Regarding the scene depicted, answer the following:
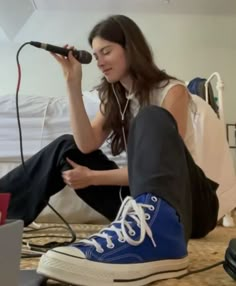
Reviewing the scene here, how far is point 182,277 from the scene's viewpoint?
0.68 m

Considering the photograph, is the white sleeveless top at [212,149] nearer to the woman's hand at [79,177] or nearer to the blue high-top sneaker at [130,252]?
the woman's hand at [79,177]

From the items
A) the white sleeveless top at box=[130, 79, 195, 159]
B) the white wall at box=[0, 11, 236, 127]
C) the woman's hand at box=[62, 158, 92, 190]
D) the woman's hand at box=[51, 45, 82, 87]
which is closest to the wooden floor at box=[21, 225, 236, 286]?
the woman's hand at box=[62, 158, 92, 190]

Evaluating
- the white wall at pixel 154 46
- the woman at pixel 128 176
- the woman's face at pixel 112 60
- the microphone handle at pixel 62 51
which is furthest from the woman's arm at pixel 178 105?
the white wall at pixel 154 46

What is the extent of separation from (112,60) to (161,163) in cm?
52

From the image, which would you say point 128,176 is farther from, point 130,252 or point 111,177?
point 111,177

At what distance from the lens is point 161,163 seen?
675 millimetres

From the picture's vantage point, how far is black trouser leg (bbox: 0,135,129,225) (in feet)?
3.92

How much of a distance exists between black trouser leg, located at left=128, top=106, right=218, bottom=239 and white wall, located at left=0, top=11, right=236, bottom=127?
2965 mm

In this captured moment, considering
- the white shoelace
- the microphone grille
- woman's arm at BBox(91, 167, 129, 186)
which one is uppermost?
the microphone grille

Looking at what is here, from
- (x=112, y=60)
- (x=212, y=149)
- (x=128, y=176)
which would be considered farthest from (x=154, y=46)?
(x=128, y=176)

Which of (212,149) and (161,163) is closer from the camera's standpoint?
(161,163)

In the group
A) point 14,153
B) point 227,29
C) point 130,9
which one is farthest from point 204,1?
point 14,153

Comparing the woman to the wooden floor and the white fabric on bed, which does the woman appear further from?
the white fabric on bed

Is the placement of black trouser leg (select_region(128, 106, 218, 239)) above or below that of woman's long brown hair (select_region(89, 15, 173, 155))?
below
